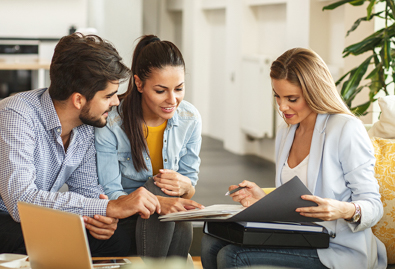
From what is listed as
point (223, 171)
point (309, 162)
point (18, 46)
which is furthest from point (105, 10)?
point (309, 162)

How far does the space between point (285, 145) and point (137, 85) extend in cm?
60

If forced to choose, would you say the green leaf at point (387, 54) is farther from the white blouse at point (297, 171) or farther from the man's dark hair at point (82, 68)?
the man's dark hair at point (82, 68)

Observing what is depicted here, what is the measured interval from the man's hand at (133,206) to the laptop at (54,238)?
45cm

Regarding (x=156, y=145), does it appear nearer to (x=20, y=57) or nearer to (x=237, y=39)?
(x=237, y=39)

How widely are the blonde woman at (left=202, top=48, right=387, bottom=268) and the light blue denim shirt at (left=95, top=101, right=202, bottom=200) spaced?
0.39 meters

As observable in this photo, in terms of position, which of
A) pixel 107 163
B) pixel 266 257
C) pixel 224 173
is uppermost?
pixel 107 163

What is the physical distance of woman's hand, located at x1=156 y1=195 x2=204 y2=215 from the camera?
5.53 ft

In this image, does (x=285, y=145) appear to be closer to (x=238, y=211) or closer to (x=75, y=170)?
(x=238, y=211)

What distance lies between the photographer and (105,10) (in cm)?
719

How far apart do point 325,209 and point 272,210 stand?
0.15m

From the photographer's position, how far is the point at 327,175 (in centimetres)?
157

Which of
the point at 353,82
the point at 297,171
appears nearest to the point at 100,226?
the point at 297,171

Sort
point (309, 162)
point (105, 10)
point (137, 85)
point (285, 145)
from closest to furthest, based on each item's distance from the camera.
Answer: point (309, 162)
point (285, 145)
point (137, 85)
point (105, 10)

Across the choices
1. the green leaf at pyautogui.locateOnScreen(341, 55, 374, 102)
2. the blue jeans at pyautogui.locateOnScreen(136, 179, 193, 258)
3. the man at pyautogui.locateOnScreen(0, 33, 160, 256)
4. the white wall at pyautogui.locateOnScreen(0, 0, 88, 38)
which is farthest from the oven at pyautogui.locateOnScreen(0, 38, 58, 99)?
the blue jeans at pyautogui.locateOnScreen(136, 179, 193, 258)
